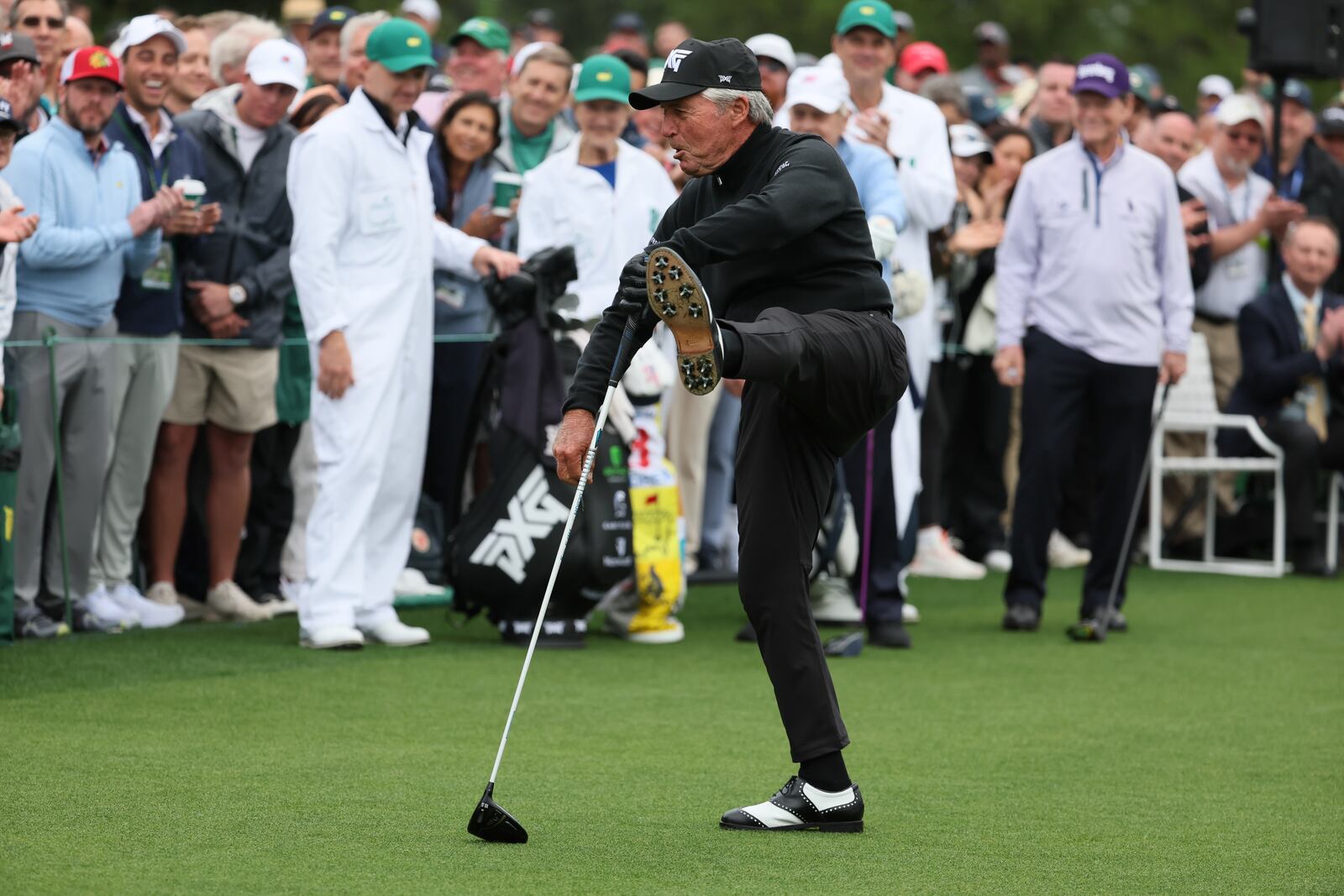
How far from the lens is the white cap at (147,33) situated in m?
9.20

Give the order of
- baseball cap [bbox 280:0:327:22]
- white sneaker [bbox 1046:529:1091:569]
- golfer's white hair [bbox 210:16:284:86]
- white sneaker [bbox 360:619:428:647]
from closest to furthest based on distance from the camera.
A: white sneaker [bbox 360:619:428:647]
golfer's white hair [bbox 210:16:284:86]
white sneaker [bbox 1046:529:1091:569]
baseball cap [bbox 280:0:327:22]

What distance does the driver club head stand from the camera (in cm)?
895

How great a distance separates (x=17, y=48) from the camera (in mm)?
8312

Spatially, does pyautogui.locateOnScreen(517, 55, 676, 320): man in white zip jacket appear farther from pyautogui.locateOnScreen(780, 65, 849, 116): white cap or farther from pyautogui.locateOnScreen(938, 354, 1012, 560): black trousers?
pyautogui.locateOnScreen(938, 354, 1012, 560): black trousers

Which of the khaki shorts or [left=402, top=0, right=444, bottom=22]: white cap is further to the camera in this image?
[left=402, top=0, right=444, bottom=22]: white cap

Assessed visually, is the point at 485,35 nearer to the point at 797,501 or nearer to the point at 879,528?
the point at 879,528

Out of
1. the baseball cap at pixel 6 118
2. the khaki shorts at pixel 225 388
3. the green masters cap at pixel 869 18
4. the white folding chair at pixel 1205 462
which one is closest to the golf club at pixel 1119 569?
the green masters cap at pixel 869 18

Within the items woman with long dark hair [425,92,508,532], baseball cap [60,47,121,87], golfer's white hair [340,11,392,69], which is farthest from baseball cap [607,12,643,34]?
baseball cap [60,47,121,87]

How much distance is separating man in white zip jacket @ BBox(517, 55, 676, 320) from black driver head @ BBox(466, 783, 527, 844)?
4.47 meters

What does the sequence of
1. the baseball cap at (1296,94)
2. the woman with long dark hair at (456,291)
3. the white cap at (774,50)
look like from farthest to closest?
the baseball cap at (1296,94) < the white cap at (774,50) < the woman with long dark hair at (456,291)

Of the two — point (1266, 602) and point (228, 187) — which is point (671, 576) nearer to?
point (228, 187)

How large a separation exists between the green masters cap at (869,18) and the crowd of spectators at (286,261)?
0.02 meters

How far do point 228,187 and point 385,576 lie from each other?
6.90 ft

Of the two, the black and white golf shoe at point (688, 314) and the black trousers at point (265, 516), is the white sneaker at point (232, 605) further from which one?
the black and white golf shoe at point (688, 314)
